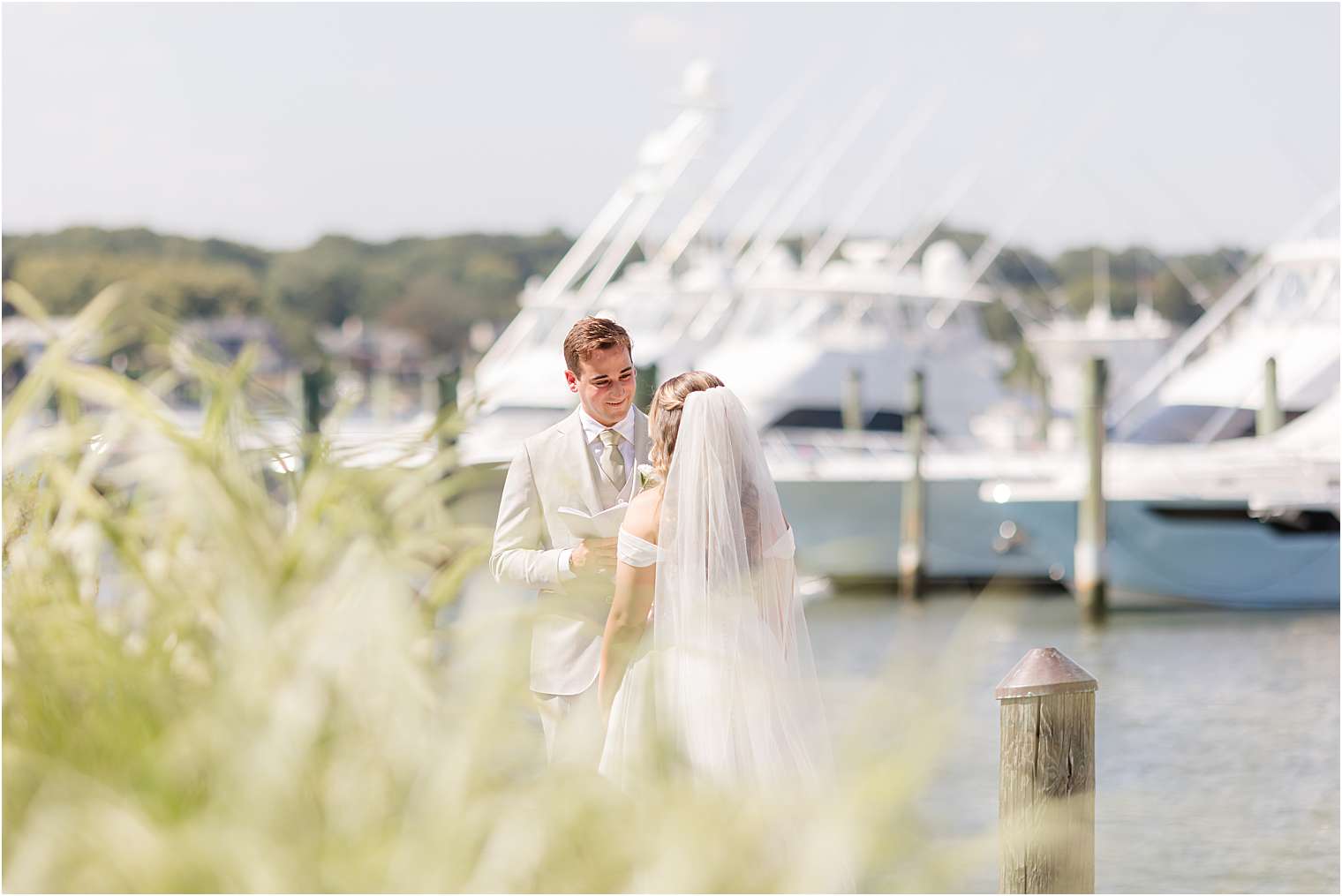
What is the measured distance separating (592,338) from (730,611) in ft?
2.24

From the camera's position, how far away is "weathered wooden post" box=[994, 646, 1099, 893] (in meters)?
3.73

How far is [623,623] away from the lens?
12.0ft

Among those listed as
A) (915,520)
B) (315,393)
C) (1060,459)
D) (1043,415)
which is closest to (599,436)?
(315,393)

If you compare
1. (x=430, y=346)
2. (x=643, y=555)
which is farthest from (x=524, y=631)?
(x=430, y=346)

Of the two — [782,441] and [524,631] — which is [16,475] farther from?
[782,441]

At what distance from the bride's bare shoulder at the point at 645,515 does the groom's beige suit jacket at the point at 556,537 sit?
17 cm

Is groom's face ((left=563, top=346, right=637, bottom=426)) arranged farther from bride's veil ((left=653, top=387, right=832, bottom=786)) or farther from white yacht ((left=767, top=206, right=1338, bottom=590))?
white yacht ((left=767, top=206, right=1338, bottom=590))

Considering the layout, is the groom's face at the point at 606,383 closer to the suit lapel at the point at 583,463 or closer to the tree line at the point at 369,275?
the suit lapel at the point at 583,463

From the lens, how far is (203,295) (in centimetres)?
8412

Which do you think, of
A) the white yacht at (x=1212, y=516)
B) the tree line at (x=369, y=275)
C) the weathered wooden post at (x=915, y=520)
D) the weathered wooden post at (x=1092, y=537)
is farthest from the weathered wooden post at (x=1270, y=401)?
the tree line at (x=369, y=275)

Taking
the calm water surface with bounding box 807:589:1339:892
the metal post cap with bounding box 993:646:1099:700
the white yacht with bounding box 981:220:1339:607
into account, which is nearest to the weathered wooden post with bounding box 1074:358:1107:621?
the calm water surface with bounding box 807:589:1339:892

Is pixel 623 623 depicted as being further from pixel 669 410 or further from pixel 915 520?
pixel 915 520

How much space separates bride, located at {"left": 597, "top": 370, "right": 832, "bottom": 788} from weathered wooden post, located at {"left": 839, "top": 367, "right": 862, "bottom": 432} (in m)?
22.7

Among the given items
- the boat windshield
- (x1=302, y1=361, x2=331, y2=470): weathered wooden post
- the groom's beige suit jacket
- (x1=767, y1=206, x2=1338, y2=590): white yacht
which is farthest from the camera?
the boat windshield
